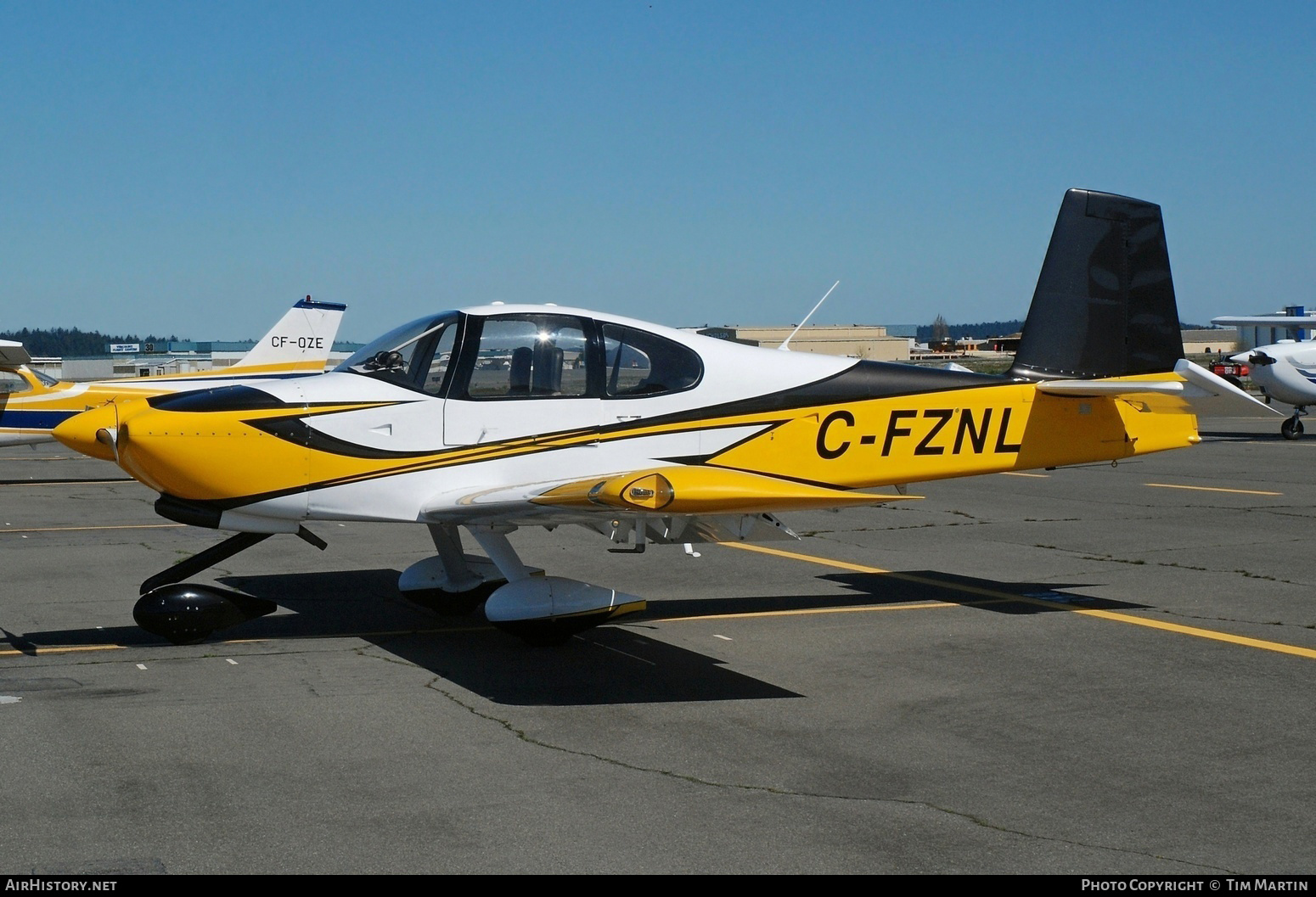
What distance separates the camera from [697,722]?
621cm

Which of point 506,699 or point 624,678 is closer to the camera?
point 506,699

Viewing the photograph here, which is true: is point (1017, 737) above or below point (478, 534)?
below

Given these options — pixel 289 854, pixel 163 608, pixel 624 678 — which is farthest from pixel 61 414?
pixel 289 854

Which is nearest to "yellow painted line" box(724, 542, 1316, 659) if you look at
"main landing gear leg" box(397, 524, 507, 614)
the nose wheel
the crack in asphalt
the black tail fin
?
the black tail fin

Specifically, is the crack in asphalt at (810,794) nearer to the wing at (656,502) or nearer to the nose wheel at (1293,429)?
the wing at (656,502)

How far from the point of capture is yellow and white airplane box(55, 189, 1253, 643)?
24.7ft

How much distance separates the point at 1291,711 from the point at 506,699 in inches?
162

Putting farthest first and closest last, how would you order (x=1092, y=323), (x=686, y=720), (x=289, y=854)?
(x=1092, y=323), (x=686, y=720), (x=289, y=854)

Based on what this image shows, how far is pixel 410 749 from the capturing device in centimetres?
571

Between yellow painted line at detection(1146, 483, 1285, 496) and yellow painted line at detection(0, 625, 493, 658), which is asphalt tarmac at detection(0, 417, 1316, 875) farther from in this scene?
yellow painted line at detection(1146, 483, 1285, 496)

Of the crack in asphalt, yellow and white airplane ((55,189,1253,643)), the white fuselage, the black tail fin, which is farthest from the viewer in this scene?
the white fuselage

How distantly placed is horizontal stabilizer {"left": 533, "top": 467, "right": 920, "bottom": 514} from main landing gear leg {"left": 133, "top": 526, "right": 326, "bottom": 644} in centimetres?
265

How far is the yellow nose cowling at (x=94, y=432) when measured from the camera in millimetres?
7379

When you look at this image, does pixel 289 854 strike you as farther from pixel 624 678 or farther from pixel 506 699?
pixel 624 678
